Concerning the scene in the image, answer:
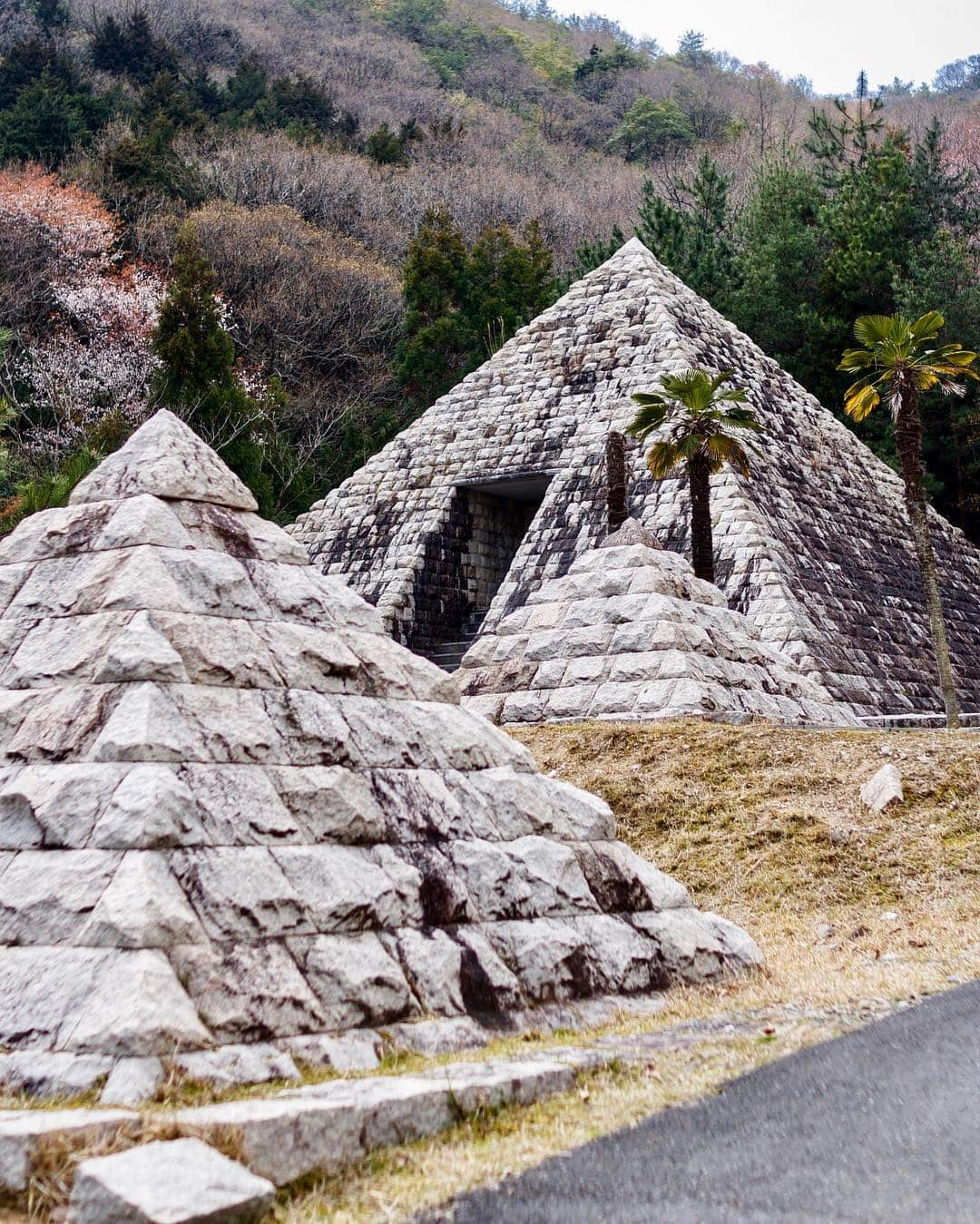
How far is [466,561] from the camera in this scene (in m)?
25.4

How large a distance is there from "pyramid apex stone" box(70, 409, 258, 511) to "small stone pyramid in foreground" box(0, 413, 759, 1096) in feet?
0.04

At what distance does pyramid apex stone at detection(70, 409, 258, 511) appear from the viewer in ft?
21.4

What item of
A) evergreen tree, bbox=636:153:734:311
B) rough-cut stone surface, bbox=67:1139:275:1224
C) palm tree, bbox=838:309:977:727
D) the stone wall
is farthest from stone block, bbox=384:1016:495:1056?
evergreen tree, bbox=636:153:734:311

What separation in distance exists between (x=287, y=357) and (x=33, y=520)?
110 feet

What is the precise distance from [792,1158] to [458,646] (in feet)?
65.8

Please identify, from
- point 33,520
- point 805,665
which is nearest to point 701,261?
point 805,665

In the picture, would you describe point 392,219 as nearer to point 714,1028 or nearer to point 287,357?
point 287,357

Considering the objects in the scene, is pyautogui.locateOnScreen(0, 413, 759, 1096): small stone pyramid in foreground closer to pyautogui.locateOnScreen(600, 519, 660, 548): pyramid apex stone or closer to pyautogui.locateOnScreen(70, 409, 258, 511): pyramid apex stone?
pyautogui.locateOnScreen(70, 409, 258, 511): pyramid apex stone

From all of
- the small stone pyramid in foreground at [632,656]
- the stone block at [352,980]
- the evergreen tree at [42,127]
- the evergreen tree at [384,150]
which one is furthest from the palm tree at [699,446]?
the evergreen tree at [384,150]

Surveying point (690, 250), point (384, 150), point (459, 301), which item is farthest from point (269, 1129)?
point (384, 150)

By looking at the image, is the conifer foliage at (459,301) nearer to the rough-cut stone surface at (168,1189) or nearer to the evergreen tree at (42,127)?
the evergreen tree at (42,127)

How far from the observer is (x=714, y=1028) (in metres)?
5.91

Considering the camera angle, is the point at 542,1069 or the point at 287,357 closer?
the point at 542,1069

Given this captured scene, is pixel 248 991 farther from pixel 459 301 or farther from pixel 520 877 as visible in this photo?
pixel 459 301
